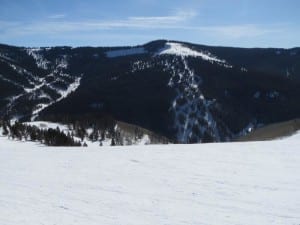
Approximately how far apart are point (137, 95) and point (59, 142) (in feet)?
467

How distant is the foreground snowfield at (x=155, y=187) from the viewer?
10.1m

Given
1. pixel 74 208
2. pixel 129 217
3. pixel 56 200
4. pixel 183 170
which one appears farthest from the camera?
pixel 183 170

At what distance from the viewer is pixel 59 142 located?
54.2 metres

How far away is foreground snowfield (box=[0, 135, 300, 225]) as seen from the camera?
10.1 metres

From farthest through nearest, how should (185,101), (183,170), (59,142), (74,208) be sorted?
1. (185,101)
2. (59,142)
3. (183,170)
4. (74,208)

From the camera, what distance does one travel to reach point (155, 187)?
13055 millimetres

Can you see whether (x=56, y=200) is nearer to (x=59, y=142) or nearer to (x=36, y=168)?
(x=36, y=168)

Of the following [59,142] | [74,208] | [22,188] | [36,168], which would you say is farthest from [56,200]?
[59,142]

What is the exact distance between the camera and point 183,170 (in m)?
15.5

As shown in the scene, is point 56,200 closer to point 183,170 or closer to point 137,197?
point 137,197

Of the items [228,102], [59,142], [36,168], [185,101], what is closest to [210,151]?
[36,168]

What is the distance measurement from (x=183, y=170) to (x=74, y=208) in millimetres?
5584

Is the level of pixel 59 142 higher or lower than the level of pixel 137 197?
lower

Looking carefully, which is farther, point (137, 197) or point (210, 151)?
point (210, 151)
